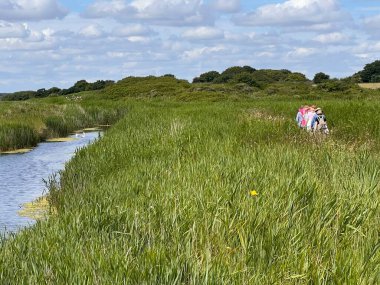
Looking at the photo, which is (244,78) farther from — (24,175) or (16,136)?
(24,175)

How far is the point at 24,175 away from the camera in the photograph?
60.5ft

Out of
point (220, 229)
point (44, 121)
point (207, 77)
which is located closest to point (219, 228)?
point (220, 229)

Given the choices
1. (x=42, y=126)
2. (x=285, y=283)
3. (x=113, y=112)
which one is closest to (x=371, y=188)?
(x=285, y=283)

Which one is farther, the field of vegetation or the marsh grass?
the marsh grass

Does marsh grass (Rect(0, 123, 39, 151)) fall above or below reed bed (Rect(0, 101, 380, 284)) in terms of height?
below

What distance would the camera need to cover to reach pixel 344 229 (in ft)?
20.0

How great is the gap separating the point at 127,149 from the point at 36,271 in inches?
333

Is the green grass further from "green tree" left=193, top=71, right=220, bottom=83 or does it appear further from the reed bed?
"green tree" left=193, top=71, right=220, bottom=83

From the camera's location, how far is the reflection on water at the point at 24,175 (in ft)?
39.8

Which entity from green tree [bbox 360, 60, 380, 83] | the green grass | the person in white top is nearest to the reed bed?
the person in white top

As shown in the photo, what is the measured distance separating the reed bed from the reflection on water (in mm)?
2856

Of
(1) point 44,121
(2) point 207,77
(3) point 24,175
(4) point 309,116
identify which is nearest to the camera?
(4) point 309,116

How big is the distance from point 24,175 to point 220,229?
1391 centimetres

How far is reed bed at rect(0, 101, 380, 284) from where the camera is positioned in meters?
4.49
